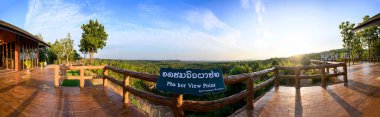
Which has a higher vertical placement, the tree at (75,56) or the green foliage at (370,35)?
the green foliage at (370,35)

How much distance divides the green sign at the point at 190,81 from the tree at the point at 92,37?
3987cm

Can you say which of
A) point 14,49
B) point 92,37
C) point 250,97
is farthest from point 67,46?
point 250,97

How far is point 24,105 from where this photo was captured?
195 inches

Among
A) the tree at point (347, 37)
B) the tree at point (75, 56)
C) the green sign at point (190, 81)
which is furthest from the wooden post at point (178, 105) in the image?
the tree at point (75, 56)

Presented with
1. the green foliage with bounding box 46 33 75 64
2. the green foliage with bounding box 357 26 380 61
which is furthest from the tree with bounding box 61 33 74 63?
the green foliage with bounding box 357 26 380 61

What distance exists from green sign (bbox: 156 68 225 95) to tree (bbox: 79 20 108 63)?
1570 inches

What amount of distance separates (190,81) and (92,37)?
133ft

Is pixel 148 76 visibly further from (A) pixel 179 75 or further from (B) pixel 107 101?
(B) pixel 107 101

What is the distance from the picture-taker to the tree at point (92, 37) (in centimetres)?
3856

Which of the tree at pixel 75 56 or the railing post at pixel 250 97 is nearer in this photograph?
the railing post at pixel 250 97

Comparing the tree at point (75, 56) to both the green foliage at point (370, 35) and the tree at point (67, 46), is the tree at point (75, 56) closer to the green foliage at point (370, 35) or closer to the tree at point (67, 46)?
the tree at point (67, 46)

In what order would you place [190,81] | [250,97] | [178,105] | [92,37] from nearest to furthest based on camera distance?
1. [190,81]
2. [178,105]
3. [250,97]
4. [92,37]

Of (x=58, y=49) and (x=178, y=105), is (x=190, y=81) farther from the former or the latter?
(x=58, y=49)

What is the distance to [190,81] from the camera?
9.26ft
